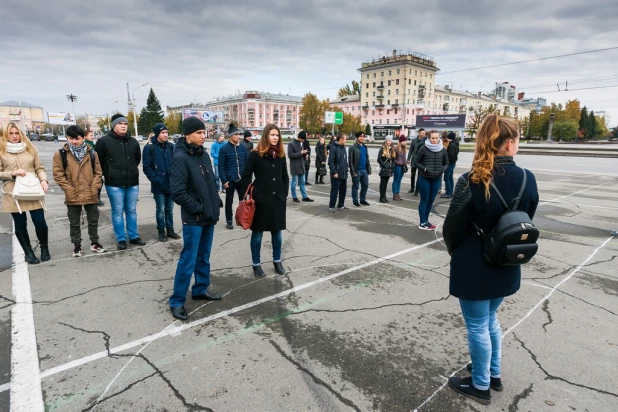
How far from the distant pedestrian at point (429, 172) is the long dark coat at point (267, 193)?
349 centimetres

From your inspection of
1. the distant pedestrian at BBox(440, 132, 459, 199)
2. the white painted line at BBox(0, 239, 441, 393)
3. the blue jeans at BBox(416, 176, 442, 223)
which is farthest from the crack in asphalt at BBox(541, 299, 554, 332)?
the distant pedestrian at BBox(440, 132, 459, 199)

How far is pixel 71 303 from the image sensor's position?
3740mm

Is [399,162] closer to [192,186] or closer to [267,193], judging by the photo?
[267,193]

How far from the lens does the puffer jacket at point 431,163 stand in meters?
6.68

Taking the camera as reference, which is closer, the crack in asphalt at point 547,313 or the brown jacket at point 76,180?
the crack in asphalt at point 547,313

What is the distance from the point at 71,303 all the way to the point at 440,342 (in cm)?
386

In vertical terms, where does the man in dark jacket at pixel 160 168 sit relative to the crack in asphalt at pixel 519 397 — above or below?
above

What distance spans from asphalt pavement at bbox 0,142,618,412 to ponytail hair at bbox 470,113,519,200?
5.20ft

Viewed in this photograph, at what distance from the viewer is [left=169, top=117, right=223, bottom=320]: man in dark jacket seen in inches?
132

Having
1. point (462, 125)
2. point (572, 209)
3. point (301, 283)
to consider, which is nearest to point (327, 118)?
point (462, 125)

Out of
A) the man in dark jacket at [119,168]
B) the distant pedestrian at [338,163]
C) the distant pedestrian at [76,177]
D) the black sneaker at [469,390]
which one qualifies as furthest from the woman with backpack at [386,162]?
the black sneaker at [469,390]

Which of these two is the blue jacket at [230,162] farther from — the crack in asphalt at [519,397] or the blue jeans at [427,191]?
the crack in asphalt at [519,397]

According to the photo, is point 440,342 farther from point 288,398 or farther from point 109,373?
point 109,373

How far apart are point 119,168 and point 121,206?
63 cm
